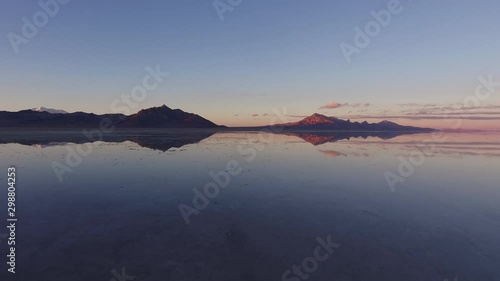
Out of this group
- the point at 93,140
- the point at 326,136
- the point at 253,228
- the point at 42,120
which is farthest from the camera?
the point at 42,120

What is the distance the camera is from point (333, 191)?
14.0m

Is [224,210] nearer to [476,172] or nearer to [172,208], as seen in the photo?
[172,208]

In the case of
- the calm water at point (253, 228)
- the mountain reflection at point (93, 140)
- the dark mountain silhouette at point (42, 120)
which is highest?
the dark mountain silhouette at point (42, 120)

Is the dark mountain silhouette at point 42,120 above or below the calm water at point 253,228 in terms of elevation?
above

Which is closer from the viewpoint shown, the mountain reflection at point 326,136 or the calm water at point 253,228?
the calm water at point 253,228

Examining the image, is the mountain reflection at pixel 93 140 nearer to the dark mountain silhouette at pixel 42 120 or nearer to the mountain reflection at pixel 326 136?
the mountain reflection at pixel 326 136

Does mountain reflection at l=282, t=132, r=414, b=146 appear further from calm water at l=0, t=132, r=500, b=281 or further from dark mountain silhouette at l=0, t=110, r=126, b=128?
dark mountain silhouette at l=0, t=110, r=126, b=128

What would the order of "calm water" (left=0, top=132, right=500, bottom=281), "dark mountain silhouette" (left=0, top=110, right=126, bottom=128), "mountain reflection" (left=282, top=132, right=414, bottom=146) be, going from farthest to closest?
"dark mountain silhouette" (left=0, top=110, right=126, bottom=128) → "mountain reflection" (left=282, top=132, right=414, bottom=146) → "calm water" (left=0, top=132, right=500, bottom=281)

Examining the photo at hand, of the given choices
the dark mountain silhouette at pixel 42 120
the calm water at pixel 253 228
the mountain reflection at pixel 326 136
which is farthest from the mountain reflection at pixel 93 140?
the dark mountain silhouette at pixel 42 120

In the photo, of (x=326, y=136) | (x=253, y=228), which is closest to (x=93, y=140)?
(x=253, y=228)

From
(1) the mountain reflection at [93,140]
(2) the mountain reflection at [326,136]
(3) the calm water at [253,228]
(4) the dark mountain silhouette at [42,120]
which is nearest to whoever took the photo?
(3) the calm water at [253,228]

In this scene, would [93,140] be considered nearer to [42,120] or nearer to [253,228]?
[253,228]

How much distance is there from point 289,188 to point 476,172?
53.6 feet

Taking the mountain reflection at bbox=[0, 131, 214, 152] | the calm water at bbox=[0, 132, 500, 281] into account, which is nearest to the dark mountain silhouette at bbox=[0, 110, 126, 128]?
the mountain reflection at bbox=[0, 131, 214, 152]
